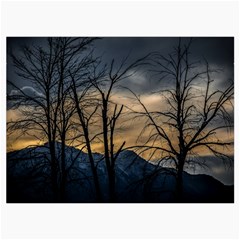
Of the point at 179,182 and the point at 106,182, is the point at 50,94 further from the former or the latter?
the point at 179,182

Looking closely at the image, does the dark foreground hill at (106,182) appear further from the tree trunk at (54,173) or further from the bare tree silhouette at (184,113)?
the bare tree silhouette at (184,113)

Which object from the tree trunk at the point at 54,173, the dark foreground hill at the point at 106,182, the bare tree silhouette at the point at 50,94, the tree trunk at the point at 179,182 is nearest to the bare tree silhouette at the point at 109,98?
the dark foreground hill at the point at 106,182

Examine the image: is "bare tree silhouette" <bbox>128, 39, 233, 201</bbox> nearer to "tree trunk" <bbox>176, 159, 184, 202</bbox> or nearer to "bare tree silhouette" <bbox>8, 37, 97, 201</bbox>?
"tree trunk" <bbox>176, 159, 184, 202</bbox>

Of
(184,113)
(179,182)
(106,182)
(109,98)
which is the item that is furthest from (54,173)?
(184,113)

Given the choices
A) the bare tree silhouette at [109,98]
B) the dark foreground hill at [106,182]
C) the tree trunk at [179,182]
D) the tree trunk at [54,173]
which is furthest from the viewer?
the bare tree silhouette at [109,98]
